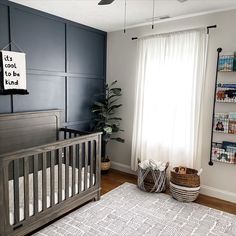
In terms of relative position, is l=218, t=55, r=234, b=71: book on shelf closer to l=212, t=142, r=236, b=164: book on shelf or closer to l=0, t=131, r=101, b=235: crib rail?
l=212, t=142, r=236, b=164: book on shelf

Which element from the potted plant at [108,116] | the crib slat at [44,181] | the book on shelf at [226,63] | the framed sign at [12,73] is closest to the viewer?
the crib slat at [44,181]

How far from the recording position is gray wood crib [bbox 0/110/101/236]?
1832 millimetres

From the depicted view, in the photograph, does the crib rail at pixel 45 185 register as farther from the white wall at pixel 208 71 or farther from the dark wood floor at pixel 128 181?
the white wall at pixel 208 71

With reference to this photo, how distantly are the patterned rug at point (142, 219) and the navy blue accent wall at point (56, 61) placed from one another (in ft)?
4.44

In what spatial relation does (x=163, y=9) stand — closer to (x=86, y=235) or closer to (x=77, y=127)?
(x=77, y=127)

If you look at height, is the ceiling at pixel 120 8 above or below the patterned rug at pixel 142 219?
above

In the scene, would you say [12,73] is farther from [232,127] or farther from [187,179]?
[232,127]

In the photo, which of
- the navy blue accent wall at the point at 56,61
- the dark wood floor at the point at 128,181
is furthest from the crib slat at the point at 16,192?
the dark wood floor at the point at 128,181

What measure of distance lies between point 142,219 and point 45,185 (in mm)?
1064

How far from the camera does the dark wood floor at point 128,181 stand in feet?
8.71

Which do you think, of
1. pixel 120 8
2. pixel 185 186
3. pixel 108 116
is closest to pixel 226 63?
pixel 120 8

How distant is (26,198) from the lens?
75.8 inches

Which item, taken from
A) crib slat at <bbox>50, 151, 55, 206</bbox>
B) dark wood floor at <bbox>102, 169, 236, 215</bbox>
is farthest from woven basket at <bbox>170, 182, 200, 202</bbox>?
crib slat at <bbox>50, 151, 55, 206</bbox>

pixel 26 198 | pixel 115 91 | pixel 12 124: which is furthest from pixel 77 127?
pixel 26 198
